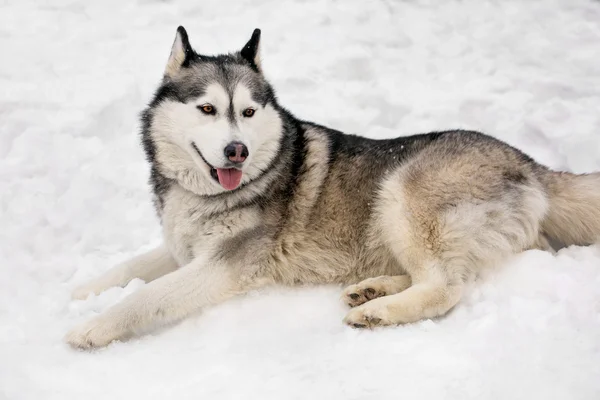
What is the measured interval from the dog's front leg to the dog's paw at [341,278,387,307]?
2.07 ft

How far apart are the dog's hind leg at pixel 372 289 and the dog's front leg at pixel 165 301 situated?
65 cm

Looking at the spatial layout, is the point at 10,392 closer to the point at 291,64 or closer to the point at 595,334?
the point at 595,334

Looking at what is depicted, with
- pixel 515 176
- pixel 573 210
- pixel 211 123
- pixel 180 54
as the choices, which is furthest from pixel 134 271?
pixel 573 210

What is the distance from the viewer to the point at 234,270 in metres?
3.94

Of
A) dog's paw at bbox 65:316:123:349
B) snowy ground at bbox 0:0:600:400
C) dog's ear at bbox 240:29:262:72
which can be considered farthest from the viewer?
dog's ear at bbox 240:29:262:72

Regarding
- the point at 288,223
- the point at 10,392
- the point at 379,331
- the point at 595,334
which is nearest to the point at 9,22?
the point at 288,223

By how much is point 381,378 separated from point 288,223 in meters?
1.51

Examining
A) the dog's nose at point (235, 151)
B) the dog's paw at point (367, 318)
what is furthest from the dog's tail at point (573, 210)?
the dog's nose at point (235, 151)

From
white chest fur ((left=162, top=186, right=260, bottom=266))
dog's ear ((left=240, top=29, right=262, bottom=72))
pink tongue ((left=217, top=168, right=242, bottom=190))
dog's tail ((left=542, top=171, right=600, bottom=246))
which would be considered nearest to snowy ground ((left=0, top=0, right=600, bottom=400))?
dog's tail ((left=542, top=171, right=600, bottom=246))

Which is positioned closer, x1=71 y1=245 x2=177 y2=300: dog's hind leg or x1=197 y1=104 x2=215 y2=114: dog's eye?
x1=197 y1=104 x2=215 y2=114: dog's eye

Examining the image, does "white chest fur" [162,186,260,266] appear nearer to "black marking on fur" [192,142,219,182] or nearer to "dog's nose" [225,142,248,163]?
"black marking on fur" [192,142,219,182]

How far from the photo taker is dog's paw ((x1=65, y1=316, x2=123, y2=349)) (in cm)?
346

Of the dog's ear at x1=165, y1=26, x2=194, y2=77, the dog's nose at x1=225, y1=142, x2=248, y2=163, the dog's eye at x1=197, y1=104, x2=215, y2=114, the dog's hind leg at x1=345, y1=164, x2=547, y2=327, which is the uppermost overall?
the dog's ear at x1=165, y1=26, x2=194, y2=77

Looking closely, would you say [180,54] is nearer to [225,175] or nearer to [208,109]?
[208,109]
